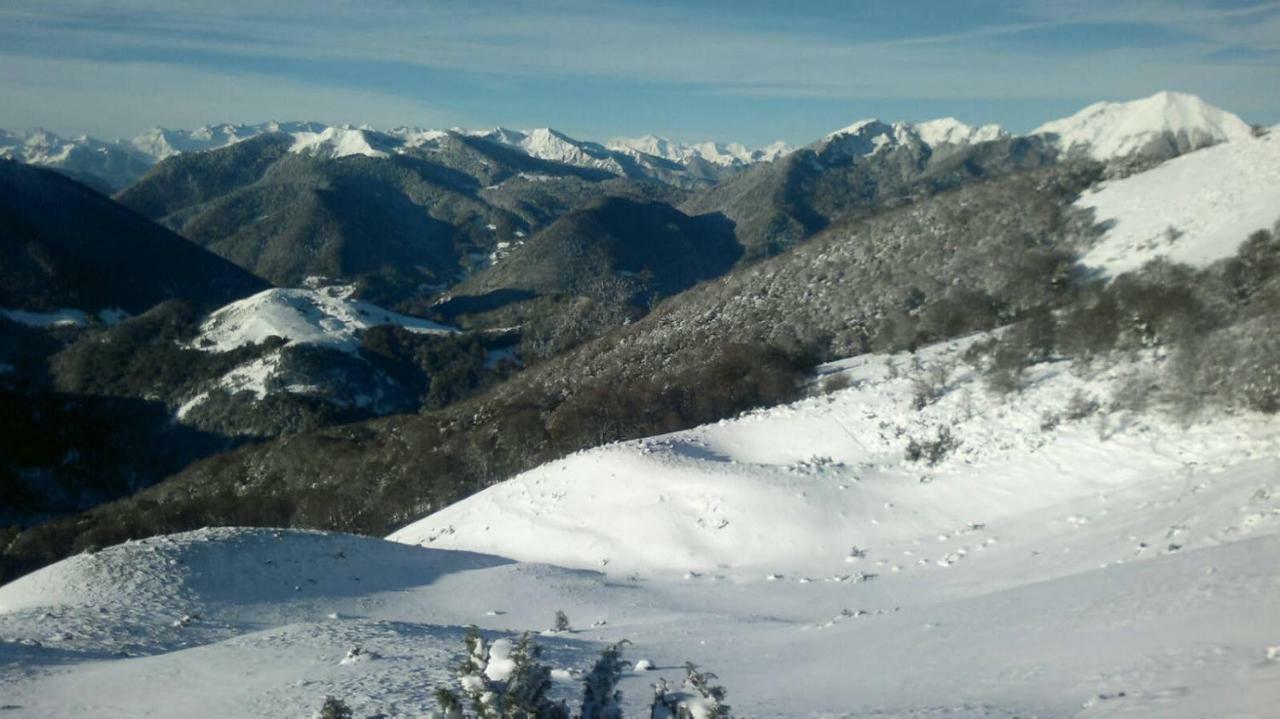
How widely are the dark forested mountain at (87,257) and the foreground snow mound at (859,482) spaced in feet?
424

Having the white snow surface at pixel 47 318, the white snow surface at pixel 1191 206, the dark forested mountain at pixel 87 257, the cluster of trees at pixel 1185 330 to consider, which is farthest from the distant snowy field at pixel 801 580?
the dark forested mountain at pixel 87 257

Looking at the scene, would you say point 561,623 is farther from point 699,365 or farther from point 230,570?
point 699,365

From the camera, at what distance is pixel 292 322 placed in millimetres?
103500

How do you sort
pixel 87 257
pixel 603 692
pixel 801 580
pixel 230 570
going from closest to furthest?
1. pixel 603 692
2. pixel 801 580
3. pixel 230 570
4. pixel 87 257

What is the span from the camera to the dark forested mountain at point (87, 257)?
425ft

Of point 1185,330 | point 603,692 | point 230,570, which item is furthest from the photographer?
point 1185,330

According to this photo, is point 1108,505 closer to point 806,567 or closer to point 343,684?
point 806,567

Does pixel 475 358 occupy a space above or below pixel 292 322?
below

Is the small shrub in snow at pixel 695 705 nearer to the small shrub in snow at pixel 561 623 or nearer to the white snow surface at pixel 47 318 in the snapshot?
the small shrub in snow at pixel 561 623

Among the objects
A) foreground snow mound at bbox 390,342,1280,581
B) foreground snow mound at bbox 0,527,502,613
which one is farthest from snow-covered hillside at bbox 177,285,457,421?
foreground snow mound at bbox 0,527,502,613

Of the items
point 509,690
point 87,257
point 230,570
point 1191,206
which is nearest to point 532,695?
point 509,690

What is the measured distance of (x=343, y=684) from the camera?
1028 cm

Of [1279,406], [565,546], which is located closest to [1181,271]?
[1279,406]

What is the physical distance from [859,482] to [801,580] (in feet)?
14.5
